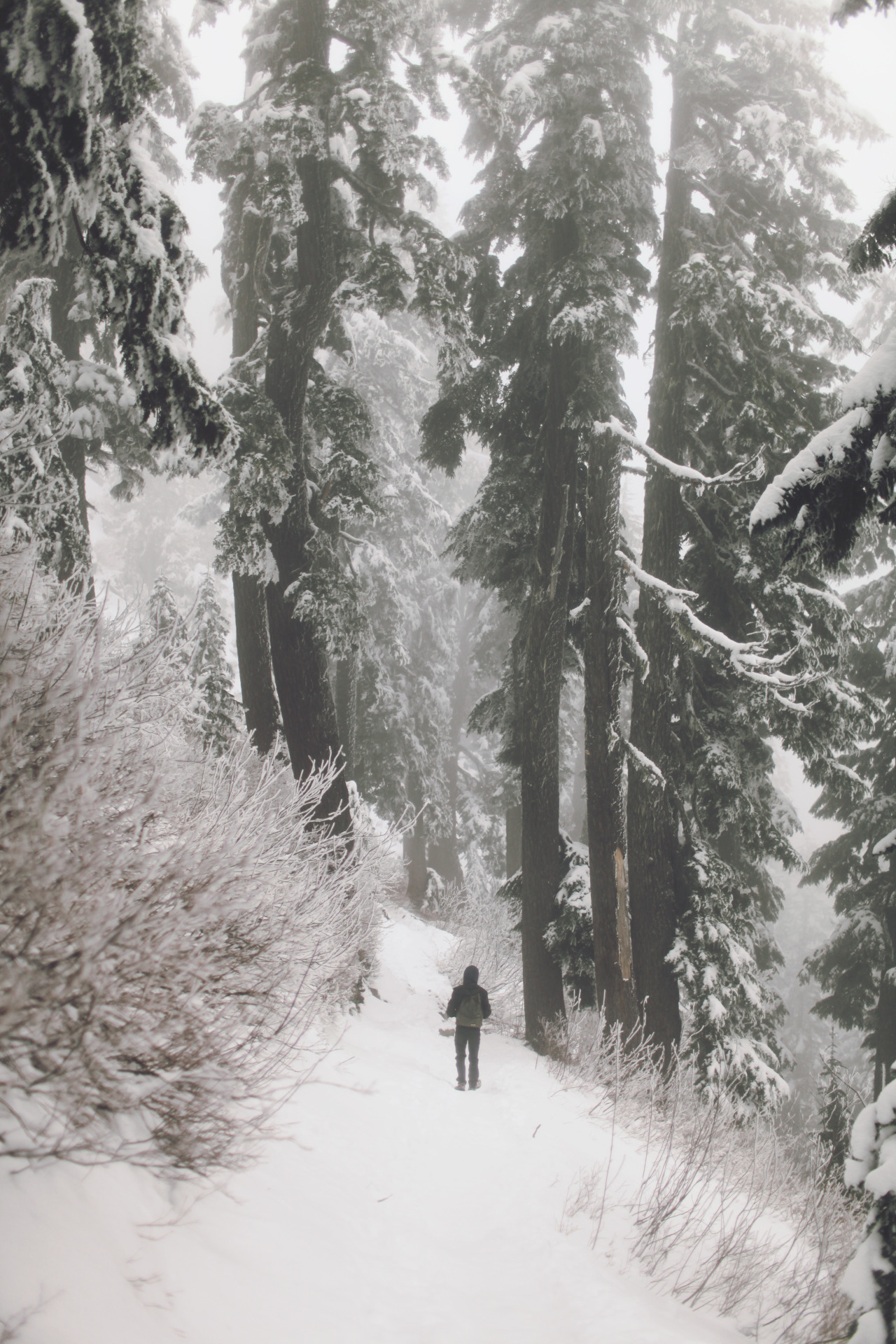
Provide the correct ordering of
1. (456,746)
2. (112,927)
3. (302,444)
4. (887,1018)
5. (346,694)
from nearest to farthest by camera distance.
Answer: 1. (112,927)
2. (302,444)
3. (887,1018)
4. (346,694)
5. (456,746)

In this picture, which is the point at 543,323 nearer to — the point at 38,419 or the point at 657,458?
the point at 657,458

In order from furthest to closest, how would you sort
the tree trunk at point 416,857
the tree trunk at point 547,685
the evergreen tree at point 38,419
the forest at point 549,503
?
the tree trunk at point 416,857 < the tree trunk at point 547,685 < the evergreen tree at point 38,419 < the forest at point 549,503

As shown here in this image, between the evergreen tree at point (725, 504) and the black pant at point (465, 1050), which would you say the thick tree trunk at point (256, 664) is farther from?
the evergreen tree at point (725, 504)

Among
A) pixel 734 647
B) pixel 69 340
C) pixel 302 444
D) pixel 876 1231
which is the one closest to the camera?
pixel 876 1231

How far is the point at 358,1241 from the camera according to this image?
3527mm

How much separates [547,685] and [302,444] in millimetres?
3980

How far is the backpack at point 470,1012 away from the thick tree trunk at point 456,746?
1268cm

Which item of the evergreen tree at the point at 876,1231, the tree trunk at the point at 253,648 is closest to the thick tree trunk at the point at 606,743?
the tree trunk at the point at 253,648

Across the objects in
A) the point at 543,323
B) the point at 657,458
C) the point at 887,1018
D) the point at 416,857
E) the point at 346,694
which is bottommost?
the point at 416,857

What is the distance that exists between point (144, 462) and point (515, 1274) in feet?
34.7

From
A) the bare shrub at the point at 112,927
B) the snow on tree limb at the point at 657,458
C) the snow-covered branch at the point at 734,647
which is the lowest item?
the bare shrub at the point at 112,927

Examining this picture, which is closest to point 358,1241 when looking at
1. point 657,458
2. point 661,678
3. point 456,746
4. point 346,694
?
point 661,678

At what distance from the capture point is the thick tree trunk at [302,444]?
7.83 m

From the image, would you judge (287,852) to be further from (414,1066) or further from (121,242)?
(121,242)
